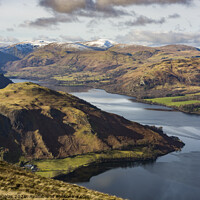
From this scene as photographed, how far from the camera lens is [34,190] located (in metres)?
64.0

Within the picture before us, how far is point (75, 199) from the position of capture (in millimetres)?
61688

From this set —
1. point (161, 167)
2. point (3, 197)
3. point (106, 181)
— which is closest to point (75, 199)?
point (3, 197)

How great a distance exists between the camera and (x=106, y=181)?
575 feet

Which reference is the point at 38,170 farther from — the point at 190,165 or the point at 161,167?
the point at 190,165

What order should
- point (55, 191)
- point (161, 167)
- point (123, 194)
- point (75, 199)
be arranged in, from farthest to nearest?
point (161, 167) < point (123, 194) < point (55, 191) < point (75, 199)

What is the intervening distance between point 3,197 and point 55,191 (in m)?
13.0

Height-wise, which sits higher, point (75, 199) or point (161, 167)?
point (75, 199)

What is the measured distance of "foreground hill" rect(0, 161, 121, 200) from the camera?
60341 millimetres

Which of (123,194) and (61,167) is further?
(61,167)

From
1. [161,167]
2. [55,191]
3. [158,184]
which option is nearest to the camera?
[55,191]

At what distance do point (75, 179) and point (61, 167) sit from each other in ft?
62.1

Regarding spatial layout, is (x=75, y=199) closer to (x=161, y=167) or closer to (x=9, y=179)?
(x=9, y=179)

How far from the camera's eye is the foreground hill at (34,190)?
198ft

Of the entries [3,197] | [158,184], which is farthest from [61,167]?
[3,197]
